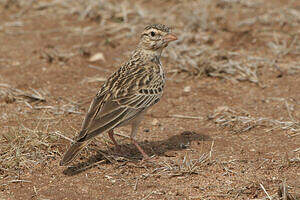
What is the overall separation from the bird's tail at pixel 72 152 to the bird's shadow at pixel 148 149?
446mm

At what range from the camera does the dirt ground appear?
18.6ft

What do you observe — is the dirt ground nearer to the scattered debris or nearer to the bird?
the scattered debris

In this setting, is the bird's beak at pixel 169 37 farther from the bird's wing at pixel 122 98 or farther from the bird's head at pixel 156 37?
the bird's wing at pixel 122 98

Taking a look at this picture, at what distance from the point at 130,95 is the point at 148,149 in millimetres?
891

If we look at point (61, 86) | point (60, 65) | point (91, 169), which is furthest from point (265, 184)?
point (60, 65)

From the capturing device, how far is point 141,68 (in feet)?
21.7

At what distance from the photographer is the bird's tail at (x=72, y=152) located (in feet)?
17.8

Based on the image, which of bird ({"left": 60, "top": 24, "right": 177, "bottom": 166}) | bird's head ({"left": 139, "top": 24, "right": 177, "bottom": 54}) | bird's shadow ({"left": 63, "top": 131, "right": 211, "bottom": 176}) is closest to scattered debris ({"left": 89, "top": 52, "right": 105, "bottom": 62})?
bird ({"left": 60, "top": 24, "right": 177, "bottom": 166})

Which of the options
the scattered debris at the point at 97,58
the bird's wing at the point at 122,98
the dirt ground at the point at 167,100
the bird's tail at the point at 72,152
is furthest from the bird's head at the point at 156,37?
the scattered debris at the point at 97,58

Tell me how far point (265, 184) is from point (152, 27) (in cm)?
267

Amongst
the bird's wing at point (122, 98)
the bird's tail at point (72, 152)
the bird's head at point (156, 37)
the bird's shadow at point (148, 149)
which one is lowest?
the bird's shadow at point (148, 149)

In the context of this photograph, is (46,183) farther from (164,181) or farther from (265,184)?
(265,184)

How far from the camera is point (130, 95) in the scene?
618 cm

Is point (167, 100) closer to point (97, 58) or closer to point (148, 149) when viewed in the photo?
point (148, 149)
